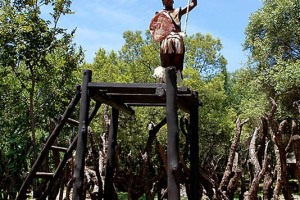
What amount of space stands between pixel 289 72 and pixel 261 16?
15.2 ft

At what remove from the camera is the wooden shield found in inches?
262

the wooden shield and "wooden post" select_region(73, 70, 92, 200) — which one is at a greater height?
the wooden shield

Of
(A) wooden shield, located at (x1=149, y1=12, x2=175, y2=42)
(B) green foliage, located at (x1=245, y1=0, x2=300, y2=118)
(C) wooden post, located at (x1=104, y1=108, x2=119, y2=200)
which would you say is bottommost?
(C) wooden post, located at (x1=104, y1=108, x2=119, y2=200)

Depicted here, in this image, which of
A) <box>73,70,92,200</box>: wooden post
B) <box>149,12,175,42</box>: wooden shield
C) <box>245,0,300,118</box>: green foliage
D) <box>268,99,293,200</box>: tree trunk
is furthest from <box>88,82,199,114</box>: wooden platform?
<box>245,0,300,118</box>: green foliage

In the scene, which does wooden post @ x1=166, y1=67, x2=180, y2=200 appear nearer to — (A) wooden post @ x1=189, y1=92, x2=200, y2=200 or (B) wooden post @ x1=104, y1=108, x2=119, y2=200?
(A) wooden post @ x1=189, y1=92, x2=200, y2=200

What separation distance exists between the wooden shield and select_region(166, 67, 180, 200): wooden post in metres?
1.14

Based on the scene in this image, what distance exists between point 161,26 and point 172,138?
1970 mm

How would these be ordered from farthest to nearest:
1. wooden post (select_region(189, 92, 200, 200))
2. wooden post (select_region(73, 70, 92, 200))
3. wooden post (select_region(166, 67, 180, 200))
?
1. wooden post (select_region(189, 92, 200, 200))
2. wooden post (select_region(73, 70, 92, 200))
3. wooden post (select_region(166, 67, 180, 200))

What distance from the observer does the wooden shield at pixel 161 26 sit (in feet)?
21.8

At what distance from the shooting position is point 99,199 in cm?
968

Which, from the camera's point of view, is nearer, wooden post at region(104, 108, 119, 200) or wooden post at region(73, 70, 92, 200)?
wooden post at region(73, 70, 92, 200)

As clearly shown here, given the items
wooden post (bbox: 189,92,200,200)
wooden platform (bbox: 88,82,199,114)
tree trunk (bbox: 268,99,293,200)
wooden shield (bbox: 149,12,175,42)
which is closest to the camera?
wooden platform (bbox: 88,82,199,114)

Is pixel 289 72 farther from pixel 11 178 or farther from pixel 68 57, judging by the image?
pixel 11 178

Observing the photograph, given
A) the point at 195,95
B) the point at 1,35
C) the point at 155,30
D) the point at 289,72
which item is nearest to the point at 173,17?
the point at 155,30
